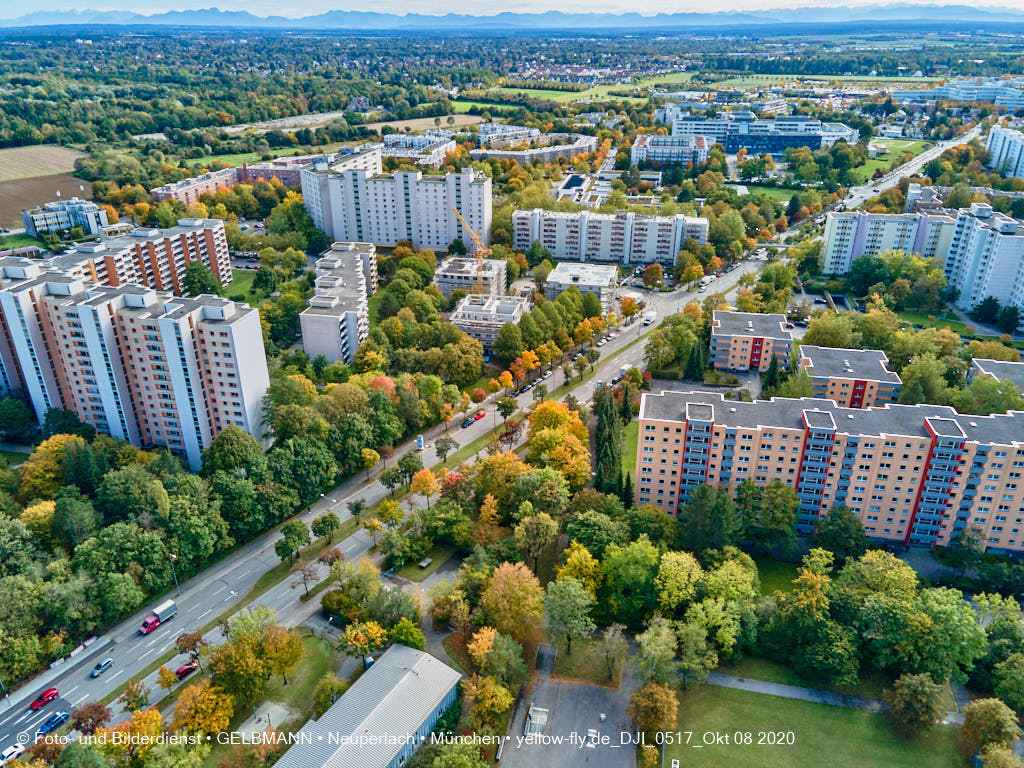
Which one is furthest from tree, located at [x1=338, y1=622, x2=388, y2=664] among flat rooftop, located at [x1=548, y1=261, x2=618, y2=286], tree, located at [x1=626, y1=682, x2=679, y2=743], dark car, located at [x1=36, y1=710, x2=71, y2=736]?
flat rooftop, located at [x1=548, y1=261, x2=618, y2=286]

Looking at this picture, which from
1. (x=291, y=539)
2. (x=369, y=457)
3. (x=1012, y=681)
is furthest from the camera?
(x=369, y=457)

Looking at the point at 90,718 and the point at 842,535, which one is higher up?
the point at 842,535

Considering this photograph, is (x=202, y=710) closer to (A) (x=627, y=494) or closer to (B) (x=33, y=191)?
(A) (x=627, y=494)

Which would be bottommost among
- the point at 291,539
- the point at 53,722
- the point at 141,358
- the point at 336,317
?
the point at 53,722

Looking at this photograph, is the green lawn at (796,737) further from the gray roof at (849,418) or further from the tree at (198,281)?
the tree at (198,281)

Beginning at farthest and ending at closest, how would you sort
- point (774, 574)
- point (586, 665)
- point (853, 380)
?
point (853, 380) → point (774, 574) → point (586, 665)

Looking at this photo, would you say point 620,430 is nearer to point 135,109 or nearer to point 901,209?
point 901,209

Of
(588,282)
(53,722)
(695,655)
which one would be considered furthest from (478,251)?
(53,722)
